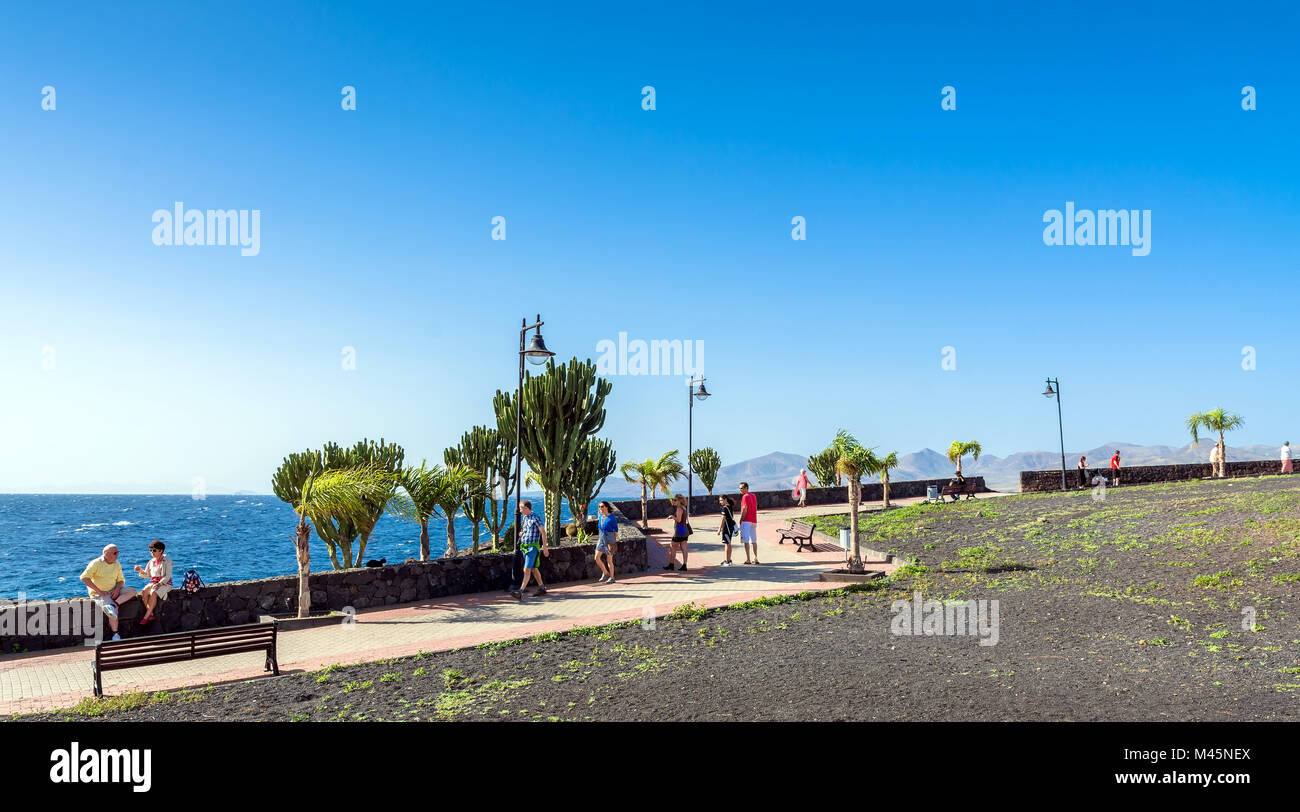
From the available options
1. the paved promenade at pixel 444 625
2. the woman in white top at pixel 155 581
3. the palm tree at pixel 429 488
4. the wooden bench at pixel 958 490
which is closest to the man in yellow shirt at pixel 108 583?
the woman in white top at pixel 155 581

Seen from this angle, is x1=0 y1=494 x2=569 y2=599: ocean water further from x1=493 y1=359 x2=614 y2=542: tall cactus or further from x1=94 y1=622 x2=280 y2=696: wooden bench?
x1=94 y1=622 x2=280 y2=696: wooden bench

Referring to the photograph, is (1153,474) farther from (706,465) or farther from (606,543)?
(606,543)

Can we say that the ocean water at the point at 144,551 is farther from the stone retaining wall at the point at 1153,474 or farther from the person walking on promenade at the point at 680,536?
the stone retaining wall at the point at 1153,474

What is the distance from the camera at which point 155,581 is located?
36.1ft

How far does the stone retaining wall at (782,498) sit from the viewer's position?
1239 inches

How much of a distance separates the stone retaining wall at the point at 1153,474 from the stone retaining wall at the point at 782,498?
694 mm

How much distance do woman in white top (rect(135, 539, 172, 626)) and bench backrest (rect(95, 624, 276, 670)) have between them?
238 centimetres

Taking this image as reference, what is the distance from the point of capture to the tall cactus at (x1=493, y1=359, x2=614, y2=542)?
60.0 ft

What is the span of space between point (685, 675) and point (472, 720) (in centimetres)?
252

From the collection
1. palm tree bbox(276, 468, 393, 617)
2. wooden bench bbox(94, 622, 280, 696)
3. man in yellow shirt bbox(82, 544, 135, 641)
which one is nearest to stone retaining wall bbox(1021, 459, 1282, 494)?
palm tree bbox(276, 468, 393, 617)

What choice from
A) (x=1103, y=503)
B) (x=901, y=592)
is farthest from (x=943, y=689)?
(x=1103, y=503)


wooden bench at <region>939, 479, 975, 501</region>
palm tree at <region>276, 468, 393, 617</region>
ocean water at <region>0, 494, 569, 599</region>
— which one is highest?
palm tree at <region>276, 468, 393, 617</region>
